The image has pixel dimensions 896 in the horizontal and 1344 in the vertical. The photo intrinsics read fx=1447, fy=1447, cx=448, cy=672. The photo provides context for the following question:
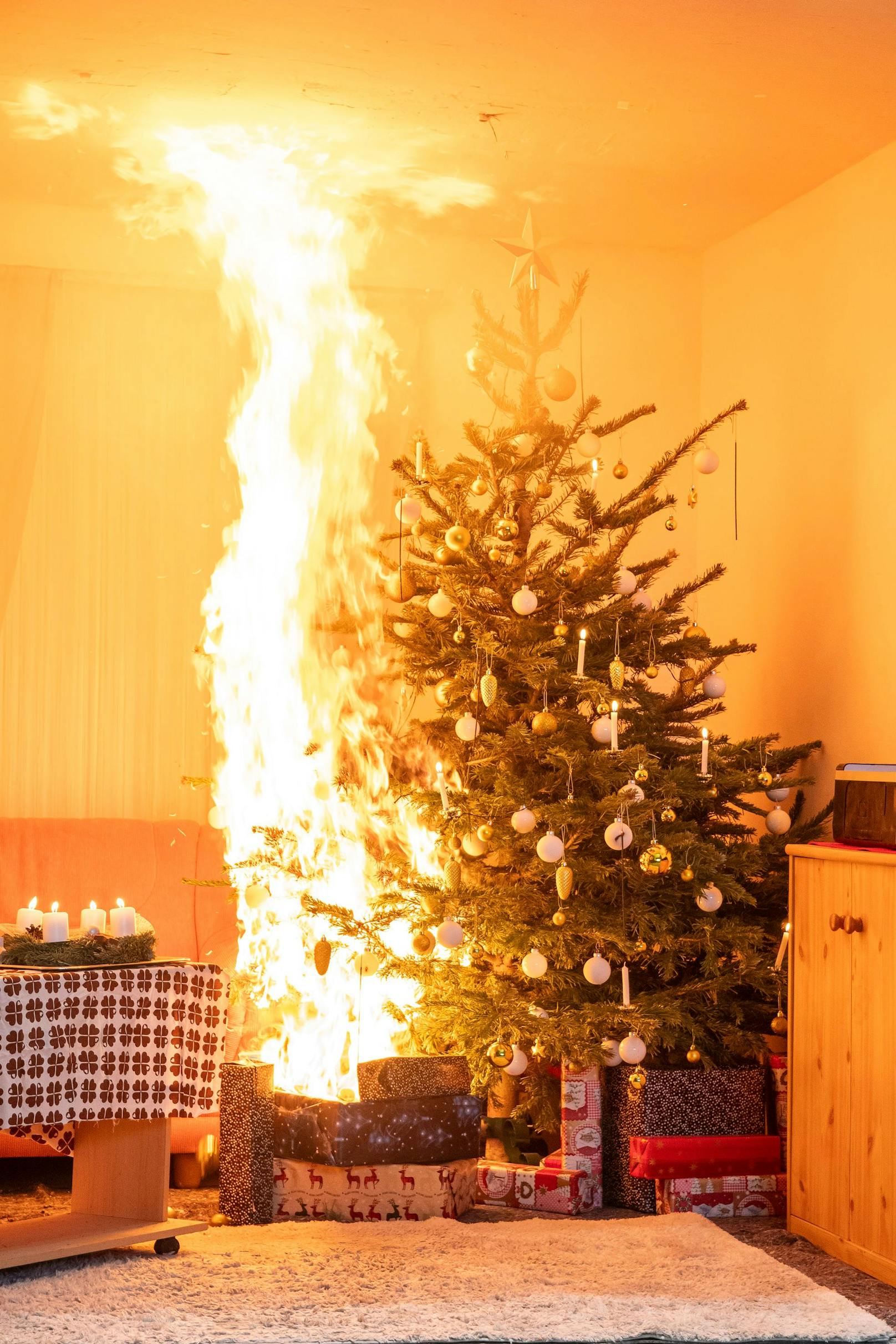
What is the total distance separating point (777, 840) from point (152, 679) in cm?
198

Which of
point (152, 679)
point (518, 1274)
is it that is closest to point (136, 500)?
point (152, 679)

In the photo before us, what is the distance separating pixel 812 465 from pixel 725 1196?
214 centimetres

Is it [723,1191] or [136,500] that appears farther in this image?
[136,500]

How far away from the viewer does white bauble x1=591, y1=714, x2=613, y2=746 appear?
3615 millimetres

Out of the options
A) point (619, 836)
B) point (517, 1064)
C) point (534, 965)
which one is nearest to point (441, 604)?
point (619, 836)

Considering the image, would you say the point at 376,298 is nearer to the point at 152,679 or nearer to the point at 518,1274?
the point at 152,679

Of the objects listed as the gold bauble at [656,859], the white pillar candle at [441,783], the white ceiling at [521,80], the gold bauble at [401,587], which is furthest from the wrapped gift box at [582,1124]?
the white ceiling at [521,80]

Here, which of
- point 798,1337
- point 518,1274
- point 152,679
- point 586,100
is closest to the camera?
point 798,1337

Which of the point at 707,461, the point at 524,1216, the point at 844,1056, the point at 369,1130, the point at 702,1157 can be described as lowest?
the point at 524,1216

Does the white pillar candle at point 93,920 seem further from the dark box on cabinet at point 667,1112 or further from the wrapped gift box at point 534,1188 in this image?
the dark box on cabinet at point 667,1112

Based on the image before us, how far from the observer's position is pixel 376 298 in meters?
4.73

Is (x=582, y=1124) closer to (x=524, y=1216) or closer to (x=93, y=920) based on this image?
(x=524, y=1216)

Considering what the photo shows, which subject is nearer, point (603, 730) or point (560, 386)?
point (603, 730)

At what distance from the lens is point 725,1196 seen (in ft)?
11.7
